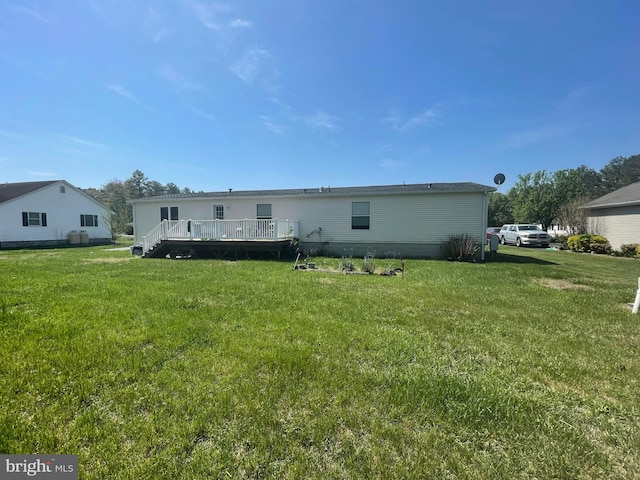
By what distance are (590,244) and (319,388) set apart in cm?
2151

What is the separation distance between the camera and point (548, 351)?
3.33m

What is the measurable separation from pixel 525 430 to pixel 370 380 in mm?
1203

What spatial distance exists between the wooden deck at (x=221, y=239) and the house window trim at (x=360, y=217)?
10.3 ft

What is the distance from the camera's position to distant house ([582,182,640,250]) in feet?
49.3

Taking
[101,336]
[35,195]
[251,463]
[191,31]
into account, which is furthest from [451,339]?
[35,195]

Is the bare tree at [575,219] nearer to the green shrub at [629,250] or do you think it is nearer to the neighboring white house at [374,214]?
the green shrub at [629,250]

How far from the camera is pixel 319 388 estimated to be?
2447mm

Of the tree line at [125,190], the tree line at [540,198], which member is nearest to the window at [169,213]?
the tree line at [540,198]

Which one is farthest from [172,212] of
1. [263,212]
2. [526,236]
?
[526,236]

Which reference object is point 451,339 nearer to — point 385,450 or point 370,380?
point 370,380

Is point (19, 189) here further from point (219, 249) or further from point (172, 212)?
point (219, 249)

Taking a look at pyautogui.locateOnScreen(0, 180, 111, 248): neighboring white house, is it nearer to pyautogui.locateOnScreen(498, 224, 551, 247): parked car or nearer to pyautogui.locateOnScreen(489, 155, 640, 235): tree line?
pyautogui.locateOnScreen(498, 224, 551, 247): parked car

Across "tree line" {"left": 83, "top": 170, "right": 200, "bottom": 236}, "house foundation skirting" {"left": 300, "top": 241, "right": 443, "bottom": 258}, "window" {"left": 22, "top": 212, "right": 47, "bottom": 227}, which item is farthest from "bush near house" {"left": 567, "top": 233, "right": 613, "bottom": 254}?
"tree line" {"left": 83, "top": 170, "right": 200, "bottom": 236}

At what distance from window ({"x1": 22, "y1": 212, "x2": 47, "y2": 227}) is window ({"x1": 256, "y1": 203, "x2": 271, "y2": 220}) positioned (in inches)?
706
